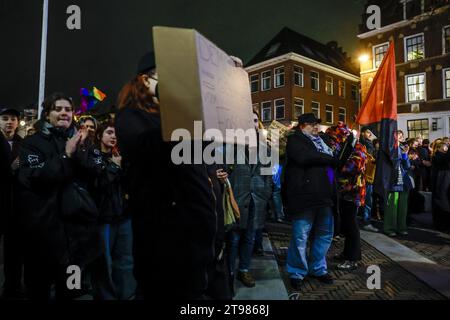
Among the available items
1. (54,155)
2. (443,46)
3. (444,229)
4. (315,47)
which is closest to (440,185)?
(444,229)

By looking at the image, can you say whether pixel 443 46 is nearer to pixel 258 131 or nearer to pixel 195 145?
pixel 258 131

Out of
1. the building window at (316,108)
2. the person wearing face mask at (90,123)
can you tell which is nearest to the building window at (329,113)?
the building window at (316,108)

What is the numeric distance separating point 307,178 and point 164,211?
258cm

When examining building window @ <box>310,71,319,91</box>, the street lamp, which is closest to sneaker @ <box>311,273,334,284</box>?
the street lamp

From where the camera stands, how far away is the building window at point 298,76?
2884cm

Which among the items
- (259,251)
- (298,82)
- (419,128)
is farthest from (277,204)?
(298,82)

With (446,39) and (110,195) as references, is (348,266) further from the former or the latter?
(446,39)

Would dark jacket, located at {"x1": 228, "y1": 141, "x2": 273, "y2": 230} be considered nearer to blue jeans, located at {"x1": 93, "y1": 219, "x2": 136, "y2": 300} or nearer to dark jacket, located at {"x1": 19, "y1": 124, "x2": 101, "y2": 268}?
blue jeans, located at {"x1": 93, "y1": 219, "x2": 136, "y2": 300}

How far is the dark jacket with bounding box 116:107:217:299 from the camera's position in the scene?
5.06 ft

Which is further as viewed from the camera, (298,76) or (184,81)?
(298,76)

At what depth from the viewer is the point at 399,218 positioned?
6445 mm

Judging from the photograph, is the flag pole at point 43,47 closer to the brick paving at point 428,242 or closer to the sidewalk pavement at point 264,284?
the sidewalk pavement at point 264,284

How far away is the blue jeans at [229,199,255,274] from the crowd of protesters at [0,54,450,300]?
0.05 feet

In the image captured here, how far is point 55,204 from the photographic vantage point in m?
2.64
